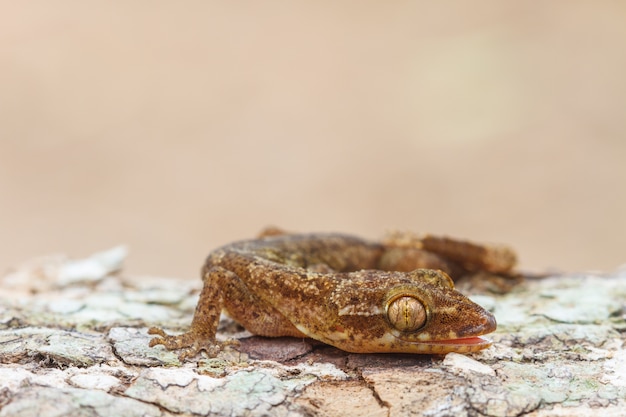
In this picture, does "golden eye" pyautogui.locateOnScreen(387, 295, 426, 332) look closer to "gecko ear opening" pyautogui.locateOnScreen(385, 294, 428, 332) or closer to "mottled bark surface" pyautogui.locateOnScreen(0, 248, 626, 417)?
"gecko ear opening" pyautogui.locateOnScreen(385, 294, 428, 332)

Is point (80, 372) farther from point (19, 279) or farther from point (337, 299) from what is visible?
point (19, 279)

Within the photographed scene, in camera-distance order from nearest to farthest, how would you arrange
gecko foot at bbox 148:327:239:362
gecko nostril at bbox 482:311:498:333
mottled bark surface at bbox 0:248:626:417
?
mottled bark surface at bbox 0:248:626:417 < gecko nostril at bbox 482:311:498:333 < gecko foot at bbox 148:327:239:362

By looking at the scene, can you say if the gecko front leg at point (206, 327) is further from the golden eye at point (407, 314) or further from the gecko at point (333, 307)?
the golden eye at point (407, 314)

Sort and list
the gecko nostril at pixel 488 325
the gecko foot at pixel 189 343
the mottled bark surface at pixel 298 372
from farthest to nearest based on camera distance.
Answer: the gecko foot at pixel 189 343, the gecko nostril at pixel 488 325, the mottled bark surface at pixel 298 372

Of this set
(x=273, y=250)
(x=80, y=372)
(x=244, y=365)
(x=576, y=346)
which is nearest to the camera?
(x=80, y=372)

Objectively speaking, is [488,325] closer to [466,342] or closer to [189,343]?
[466,342]

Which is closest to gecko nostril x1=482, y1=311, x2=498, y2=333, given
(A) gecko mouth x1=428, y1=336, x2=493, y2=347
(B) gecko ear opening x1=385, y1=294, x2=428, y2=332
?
(A) gecko mouth x1=428, y1=336, x2=493, y2=347

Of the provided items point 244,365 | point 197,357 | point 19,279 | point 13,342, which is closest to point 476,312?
point 244,365

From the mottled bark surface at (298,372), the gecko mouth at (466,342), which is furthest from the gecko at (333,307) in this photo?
the mottled bark surface at (298,372)
